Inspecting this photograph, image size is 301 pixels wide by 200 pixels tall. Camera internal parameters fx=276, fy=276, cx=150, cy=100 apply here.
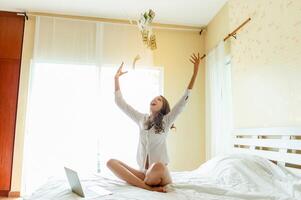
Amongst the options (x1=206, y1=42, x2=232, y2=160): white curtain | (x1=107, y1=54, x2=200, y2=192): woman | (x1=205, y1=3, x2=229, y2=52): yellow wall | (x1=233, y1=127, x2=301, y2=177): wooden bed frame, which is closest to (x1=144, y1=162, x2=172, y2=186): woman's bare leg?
(x1=107, y1=54, x2=200, y2=192): woman

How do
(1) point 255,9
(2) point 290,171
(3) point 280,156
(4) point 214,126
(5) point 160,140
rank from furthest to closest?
(4) point 214,126, (1) point 255,9, (5) point 160,140, (3) point 280,156, (2) point 290,171

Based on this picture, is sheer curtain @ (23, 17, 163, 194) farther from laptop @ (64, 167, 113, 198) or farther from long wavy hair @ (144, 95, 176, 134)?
laptop @ (64, 167, 113, 198)

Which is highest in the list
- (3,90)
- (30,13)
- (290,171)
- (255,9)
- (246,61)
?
(30,13)

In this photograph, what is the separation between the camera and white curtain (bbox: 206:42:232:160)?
10.3 feet

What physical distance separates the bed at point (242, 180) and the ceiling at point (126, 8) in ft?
5.80

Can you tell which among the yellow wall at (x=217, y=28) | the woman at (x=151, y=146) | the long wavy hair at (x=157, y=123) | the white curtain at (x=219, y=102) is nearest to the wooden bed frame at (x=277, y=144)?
the white curtain at (x=219, y=102)

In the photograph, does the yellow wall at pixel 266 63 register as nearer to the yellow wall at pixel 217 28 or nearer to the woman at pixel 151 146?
the yellow wall at pixel 217 28

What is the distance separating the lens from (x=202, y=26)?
4.00m

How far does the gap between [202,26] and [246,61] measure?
1421 mm

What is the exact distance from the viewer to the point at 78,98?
3527 mm

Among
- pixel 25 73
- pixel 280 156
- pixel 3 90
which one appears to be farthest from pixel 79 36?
pixel 280 156

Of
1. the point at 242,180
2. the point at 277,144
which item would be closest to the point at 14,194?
the point at 242,180

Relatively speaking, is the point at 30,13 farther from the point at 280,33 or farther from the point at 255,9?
the point at 280,33

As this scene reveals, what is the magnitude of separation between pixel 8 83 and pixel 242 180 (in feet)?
10.2
